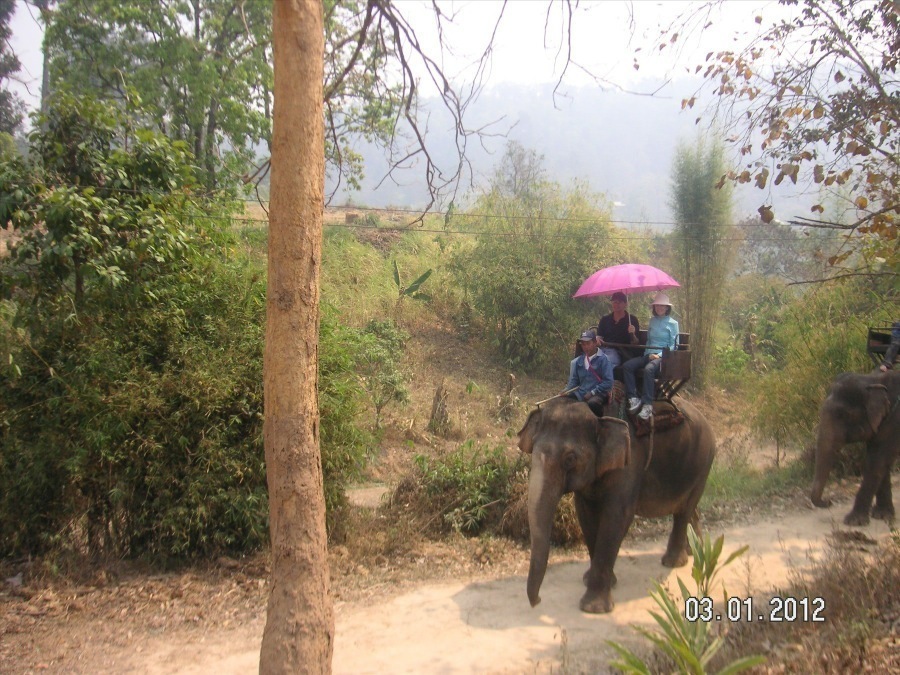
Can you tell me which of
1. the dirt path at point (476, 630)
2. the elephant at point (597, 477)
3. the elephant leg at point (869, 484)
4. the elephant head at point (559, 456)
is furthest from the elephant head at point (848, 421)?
the elephant head at point (559, 456)

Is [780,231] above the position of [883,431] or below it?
above

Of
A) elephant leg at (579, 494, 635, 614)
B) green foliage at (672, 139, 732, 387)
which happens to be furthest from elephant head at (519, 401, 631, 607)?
Answer: green foliage at (672, 139, 732, 387)

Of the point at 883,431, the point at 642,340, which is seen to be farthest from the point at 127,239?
the point at 883,431

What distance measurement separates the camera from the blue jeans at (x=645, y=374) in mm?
7355

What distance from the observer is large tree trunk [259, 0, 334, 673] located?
3.76 metres

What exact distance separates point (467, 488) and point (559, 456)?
3.29 m

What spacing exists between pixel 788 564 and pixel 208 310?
6774 mm

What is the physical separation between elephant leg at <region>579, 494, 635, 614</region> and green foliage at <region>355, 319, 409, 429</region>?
9295mm

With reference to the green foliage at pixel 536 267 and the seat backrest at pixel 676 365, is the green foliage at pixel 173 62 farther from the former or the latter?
the seat backrest at pixel 676 365

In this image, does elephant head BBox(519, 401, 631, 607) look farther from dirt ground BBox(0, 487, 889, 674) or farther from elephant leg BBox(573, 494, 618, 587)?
dirt ground BBox(0, 487, 889, 674)

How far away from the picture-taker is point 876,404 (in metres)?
9.15

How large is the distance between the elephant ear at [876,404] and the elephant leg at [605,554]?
13.9 ft

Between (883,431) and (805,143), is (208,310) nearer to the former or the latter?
(805,143)

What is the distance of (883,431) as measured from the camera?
923 centimetres
